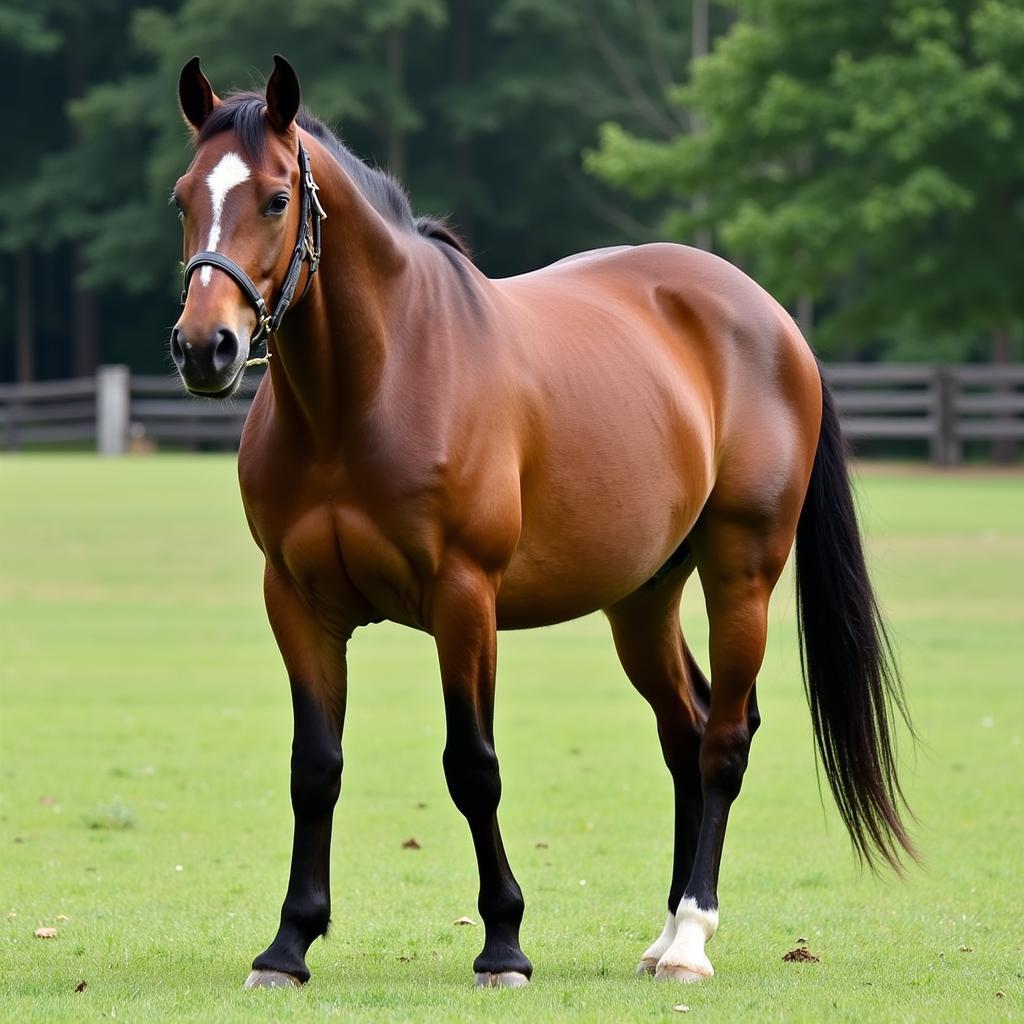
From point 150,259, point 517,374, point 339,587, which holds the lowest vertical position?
point 150,259

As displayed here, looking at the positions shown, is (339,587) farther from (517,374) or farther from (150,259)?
(150,259)

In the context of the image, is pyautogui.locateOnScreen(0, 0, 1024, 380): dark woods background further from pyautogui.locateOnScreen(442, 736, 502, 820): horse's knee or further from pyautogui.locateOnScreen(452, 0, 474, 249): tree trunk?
pyautogui.locateOnScreen(442, 736, 502, 820): horse's knee

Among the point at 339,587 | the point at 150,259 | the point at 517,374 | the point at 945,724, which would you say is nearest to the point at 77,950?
the point at 339,587

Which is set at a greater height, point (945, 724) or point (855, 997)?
point (855, 997)

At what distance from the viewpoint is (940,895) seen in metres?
6.95

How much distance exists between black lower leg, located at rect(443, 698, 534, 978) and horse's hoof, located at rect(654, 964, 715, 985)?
16.5 inches

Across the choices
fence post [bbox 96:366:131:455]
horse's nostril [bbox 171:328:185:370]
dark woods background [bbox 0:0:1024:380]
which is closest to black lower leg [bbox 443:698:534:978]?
horse's nostril [bbox 171:328:185:370]

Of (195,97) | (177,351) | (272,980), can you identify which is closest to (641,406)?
(195,97)

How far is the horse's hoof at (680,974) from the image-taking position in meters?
5.35

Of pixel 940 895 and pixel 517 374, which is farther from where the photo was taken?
pixel 940 895

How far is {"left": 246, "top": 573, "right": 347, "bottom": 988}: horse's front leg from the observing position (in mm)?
5266

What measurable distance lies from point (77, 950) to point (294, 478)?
1.75 m

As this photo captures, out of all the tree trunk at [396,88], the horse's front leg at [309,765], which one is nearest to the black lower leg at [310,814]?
the horse's front leg at [309,765]

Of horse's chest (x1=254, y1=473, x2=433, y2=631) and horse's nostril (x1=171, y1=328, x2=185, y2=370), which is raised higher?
horse's nostril (x1=171, y1=328, x2=185, y2=370)
